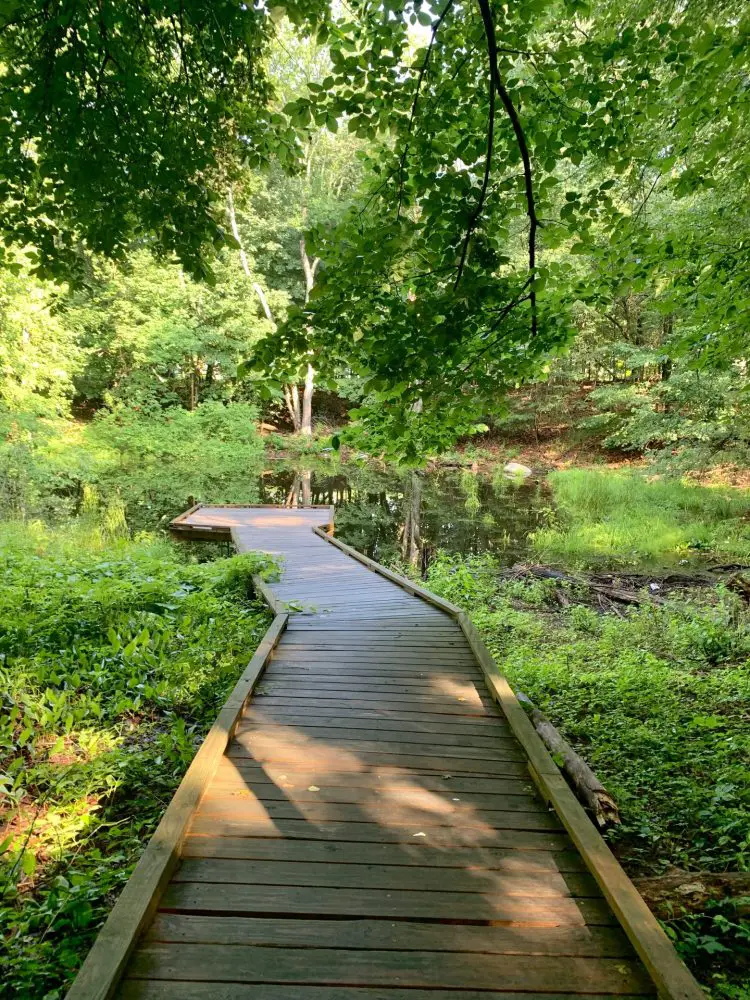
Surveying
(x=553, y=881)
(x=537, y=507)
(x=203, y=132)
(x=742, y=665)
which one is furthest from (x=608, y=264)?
(x=537, y=507)

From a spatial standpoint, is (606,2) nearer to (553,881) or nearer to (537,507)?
(553,881)

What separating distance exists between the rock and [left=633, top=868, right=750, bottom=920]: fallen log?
21341 millimetres

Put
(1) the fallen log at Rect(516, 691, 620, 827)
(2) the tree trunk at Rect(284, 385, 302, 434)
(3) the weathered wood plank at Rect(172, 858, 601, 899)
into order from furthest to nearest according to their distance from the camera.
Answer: (2) the tree trunk at Rect(284, 385, 302, 434) < (1) the fallen log at Rect(516, 691, 620, 827) < (3) the weathered wood plank at Rect(172, 858, 601, 899)

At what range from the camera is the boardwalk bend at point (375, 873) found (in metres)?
1.86

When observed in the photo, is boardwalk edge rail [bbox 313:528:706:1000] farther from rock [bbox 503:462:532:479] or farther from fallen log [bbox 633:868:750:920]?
rock [bbox 503:462:532:479]

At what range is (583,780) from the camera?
12.5ft

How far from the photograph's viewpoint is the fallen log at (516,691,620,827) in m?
Result: 3.52

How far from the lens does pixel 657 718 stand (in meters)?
4.94

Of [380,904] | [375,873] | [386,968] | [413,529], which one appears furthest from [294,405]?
[386,968]

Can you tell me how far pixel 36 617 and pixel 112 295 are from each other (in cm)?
1939

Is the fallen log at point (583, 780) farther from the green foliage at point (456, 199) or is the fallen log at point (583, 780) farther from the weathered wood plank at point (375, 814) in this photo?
the green foliage at point (456, 199)

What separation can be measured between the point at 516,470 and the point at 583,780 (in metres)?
21.6

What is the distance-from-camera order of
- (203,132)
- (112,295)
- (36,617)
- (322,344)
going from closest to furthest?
1. (322,344)
2. (203,132)
3. (36,617)
4. (112,295)

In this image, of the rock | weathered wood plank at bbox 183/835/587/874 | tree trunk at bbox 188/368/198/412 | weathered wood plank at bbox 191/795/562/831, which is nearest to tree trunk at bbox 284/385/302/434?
tree trunk at bbox 188/368/198/412
